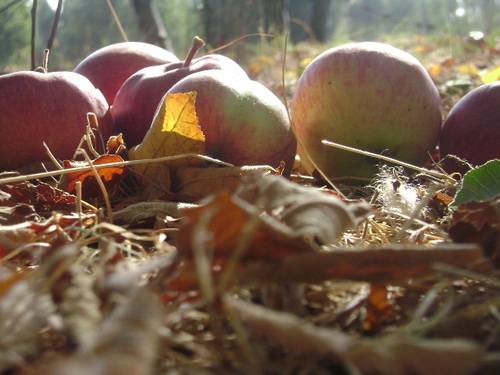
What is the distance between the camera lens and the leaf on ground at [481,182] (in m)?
0.79

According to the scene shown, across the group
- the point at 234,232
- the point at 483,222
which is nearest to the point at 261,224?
the point at 234,232

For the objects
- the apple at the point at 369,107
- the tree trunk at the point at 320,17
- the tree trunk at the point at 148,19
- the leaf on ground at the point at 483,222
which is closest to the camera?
the leaf on ground at the point at 483,222

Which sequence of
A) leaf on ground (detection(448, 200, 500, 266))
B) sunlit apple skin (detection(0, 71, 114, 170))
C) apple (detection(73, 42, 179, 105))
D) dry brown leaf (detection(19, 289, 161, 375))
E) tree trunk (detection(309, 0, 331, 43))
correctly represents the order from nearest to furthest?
dry brown leaf (detection(19, 289, 161, 375)) < leaf on ground (detection(448, 200, 500, 266)) < sunlit apple skin (detection(0, 71, 114, 170)) < apple (detection(73, 42, 179, 105)) < tree trunk (detection(309, 0, 331, 43))

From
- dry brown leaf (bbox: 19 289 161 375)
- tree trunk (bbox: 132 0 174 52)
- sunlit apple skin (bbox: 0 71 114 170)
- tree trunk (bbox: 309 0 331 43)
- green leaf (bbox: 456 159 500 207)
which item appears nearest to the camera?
dry brown leaf (bbox: 19 289 161 375)

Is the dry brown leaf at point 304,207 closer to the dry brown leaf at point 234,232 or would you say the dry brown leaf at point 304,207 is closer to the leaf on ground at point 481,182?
the dry brown leaf at point 234,232

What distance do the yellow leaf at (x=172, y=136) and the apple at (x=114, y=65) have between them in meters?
0.44

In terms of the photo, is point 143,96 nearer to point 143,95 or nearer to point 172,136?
point 143,95

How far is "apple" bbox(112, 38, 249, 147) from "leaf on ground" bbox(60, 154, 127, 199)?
175mm

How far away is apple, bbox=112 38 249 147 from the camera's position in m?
1.11

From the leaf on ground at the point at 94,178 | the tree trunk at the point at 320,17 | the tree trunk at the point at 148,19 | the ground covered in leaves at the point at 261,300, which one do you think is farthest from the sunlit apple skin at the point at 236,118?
the tree trunk at the point at 320,17

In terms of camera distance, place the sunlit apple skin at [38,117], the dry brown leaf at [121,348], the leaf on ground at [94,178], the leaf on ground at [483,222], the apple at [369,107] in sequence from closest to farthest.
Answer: the dry brown leaf at [121,348] < the leaf on ground at [483,222] < the leaf on ground at [94,178] < the sunlit apple skin at [38,117] < the apple at [369,107]

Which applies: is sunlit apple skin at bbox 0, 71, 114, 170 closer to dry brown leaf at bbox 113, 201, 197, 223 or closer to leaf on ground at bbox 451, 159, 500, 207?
dry brown leaf at bbox 113, 201, 197, 223

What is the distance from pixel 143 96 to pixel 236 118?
0.26m

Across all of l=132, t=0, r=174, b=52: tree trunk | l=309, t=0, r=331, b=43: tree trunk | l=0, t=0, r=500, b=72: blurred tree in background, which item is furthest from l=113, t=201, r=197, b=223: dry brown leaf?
l=309, t=0, r=331, b=43: tree trunk
